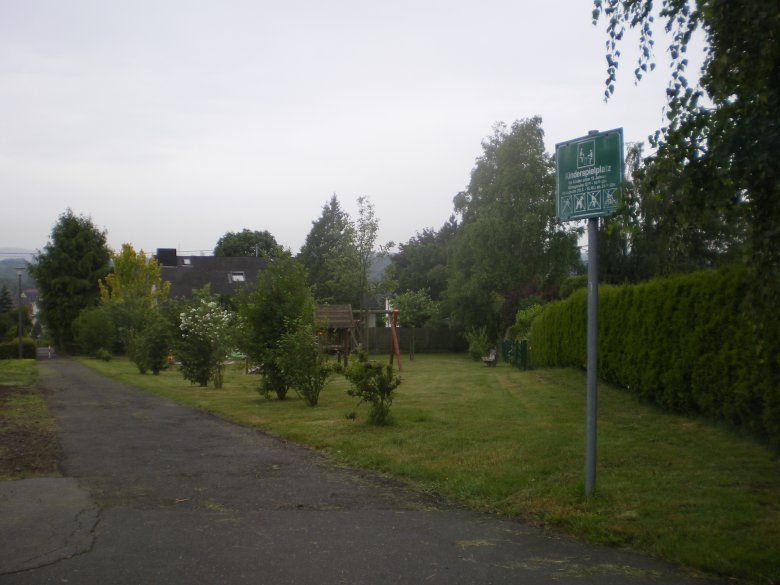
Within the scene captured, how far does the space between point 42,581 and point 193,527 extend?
1.48m

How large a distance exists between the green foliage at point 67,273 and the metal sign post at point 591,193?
5484 cm

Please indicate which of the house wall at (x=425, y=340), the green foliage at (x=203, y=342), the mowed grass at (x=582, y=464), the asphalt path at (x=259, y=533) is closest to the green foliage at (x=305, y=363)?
the mowed grass at (x=582, y=464)

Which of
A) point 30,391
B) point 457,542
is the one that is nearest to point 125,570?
point 457,542

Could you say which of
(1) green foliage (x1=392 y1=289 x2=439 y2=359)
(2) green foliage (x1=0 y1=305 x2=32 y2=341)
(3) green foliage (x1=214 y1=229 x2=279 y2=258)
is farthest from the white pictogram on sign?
(3) green foliage (x1=214 y1=229 x2=279 y2=258)

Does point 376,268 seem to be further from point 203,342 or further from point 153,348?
point 203,342

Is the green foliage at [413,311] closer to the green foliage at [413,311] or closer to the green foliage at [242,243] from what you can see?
the green foliage at [413,311]

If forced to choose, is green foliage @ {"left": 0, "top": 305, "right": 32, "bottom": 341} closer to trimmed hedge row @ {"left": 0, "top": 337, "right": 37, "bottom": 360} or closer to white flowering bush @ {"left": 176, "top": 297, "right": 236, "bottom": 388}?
trimmed hedge row @ {"left": 0, "top": 337, "right": 37, "bottom": 360}

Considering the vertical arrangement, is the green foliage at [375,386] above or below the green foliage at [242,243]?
below

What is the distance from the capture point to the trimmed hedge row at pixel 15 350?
152ft

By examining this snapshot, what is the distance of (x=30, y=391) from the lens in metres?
19.9

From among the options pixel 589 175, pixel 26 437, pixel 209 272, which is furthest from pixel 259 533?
pixel 209 272

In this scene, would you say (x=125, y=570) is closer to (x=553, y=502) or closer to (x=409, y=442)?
(x=553, y=502)

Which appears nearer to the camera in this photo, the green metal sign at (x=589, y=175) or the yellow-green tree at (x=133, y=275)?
the green metal sign at (x=589, y=175)

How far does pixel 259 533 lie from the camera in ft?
19.8
